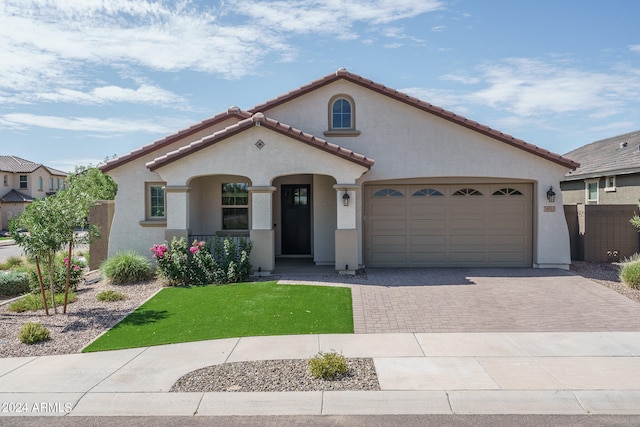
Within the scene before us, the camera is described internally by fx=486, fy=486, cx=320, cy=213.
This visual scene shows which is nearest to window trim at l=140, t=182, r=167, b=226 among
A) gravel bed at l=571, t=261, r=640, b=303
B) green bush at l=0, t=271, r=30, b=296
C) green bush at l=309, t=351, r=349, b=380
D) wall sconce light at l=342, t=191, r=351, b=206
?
green bush at l=0, t=271, r=30, b=296

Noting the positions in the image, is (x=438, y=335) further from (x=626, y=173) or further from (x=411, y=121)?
(x=626, y=173)

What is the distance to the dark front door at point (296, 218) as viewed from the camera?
A: 55.4 feet

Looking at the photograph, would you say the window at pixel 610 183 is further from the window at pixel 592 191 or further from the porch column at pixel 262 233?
the porch column at pixel 262 233

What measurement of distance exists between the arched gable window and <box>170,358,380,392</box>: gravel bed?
9.65 meters

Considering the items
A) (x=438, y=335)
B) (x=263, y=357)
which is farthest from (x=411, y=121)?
(x=263, y=357)

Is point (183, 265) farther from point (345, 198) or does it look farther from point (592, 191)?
point (592, 191)

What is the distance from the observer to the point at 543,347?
7.88 m

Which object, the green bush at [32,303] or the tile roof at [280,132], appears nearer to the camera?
the green bush at [32,303]

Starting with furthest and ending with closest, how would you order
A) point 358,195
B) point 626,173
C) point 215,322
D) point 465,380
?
point 626,173, point 358,195, point 215,322, point 465,380

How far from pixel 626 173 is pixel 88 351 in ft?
70.9

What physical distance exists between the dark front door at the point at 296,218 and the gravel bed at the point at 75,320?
5143 millimetres

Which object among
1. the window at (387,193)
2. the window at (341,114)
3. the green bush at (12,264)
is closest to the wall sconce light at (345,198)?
the window at (387,193)

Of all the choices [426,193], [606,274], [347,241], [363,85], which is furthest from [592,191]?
[347,241]

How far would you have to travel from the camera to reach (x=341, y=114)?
51.3 ft
